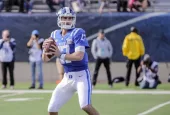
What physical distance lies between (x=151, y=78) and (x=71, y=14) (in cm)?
1019

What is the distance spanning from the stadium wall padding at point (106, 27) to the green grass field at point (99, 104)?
4237mm

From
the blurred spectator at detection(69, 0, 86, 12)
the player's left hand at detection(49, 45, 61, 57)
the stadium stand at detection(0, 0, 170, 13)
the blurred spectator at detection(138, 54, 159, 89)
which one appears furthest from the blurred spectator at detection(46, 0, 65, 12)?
the player's left hand at detection(49, 45, 61, 57)

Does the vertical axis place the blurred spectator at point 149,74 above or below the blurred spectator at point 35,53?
below

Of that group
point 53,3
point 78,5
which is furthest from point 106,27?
point 53,3

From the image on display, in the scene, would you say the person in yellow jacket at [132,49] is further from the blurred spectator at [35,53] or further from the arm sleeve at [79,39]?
the arm sleeve at [79,39]

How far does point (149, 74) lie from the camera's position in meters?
20.2

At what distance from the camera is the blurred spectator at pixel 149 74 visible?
20.0 metres

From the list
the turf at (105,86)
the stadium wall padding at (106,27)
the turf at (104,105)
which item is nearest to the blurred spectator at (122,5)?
the stadium wall padding at (106,27)

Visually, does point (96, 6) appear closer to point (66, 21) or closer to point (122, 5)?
point (122, 5)

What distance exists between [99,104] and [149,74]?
4853mm

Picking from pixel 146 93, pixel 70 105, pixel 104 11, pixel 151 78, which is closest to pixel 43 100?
pixel 70 105

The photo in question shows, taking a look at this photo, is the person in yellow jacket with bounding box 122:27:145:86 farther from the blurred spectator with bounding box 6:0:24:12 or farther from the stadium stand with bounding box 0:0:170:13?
the blurred spectator with bounding box 6:0:24:12

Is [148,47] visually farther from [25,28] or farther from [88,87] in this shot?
[88,87]

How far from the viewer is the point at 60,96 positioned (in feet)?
33.0
